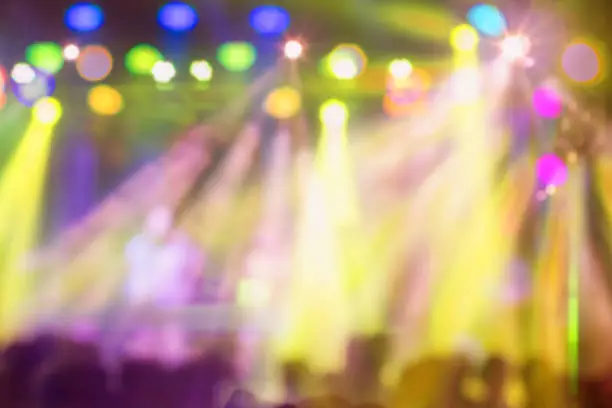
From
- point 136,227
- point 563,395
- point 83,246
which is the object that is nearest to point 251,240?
point 136,227

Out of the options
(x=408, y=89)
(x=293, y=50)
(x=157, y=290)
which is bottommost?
(x=157, y=290)

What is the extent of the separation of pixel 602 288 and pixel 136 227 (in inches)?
65.1

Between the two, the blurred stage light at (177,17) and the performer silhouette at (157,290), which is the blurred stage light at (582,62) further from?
the performer silhouette at (157,290)

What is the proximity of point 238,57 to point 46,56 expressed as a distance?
2.32 ft

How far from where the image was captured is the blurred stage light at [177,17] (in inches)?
92.1

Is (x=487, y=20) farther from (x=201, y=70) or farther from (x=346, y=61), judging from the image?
(x=201, y=70)

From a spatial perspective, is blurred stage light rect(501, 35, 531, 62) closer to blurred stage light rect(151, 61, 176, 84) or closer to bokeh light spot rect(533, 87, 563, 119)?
bokeh light spot rect(533, 87, 563, 119)

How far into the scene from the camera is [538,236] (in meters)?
2.24

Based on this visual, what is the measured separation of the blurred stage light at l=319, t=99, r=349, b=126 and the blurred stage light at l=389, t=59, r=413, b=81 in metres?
0.21

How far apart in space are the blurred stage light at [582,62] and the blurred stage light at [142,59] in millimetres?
1448

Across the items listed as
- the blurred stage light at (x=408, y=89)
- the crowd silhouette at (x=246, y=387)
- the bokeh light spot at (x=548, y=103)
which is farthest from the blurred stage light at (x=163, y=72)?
the bokeh light spot at (x=548, y=103)

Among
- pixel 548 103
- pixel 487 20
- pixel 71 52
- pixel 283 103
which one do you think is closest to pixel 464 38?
pixel 487 20

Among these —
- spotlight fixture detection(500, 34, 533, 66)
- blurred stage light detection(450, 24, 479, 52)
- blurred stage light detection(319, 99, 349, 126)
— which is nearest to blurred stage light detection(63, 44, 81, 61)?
blurred stage light detection(319, 99, 349, 126)

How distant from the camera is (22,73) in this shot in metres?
2.38
